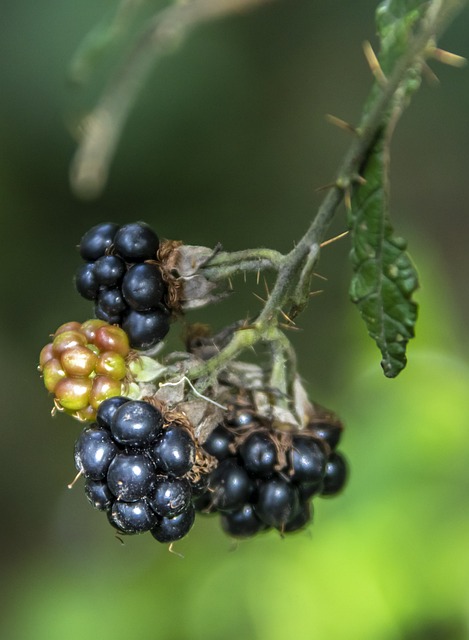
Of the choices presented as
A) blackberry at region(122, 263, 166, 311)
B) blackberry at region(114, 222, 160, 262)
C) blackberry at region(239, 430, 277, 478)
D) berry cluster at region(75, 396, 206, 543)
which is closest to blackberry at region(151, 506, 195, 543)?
berry cluster at region(75, 396, 206, 543)

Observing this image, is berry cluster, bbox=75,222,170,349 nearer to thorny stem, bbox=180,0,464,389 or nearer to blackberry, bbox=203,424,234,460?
thorny stem, bbox=180,0,464,389

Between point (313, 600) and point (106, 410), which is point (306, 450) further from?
point (313, 600)

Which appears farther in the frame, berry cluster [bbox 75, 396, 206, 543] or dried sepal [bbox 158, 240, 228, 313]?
dried sepal [bbox 158, 240, 228, 313]

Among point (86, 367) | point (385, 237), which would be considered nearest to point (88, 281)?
point (86, 367)

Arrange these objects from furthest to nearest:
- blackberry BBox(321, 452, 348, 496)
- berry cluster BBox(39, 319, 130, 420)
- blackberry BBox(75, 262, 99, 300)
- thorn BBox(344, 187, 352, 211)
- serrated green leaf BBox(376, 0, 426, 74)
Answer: blackberry BBox(321, 452, 348, 496) < blackberry BBox(75, 262, 99, 300) < berry cluster BBox(39, 319, 130, 420) < thorn BBox(344, 187, 352, 211) < serrated green leaf BBox(376, 0, 426, 74)

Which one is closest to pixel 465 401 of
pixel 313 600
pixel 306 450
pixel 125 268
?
pixel 313 600

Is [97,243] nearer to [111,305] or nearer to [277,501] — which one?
[111,305]

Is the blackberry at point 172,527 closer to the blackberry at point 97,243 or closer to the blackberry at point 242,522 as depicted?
the blackberry at point 242,522

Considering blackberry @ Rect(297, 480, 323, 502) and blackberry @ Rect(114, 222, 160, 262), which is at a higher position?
blackberry @ Rect(114, 222, 160, 262)

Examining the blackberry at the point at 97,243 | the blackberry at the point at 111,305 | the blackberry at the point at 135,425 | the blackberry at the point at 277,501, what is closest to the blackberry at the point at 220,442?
the blackberry at the point at 277,501

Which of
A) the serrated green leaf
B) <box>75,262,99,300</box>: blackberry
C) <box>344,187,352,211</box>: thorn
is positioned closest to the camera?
the serrated green leaf
